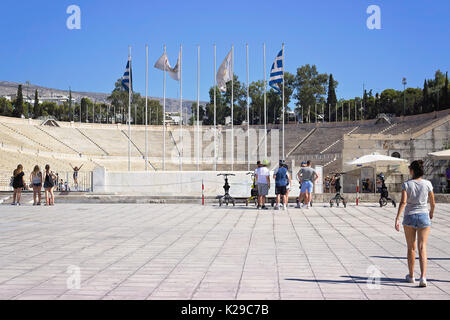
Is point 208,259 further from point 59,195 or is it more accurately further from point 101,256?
point 59,195

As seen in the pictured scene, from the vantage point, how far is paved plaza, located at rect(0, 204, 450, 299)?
6367mm

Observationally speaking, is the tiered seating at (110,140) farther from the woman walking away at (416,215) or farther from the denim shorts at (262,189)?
the woman walking away at (416,215)

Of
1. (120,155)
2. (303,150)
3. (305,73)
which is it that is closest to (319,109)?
(305,73)

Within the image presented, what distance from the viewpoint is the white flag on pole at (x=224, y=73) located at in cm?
3262

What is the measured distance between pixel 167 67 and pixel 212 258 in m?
26.2

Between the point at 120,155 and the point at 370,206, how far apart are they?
4902 cm

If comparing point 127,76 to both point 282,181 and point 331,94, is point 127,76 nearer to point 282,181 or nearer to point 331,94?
point 282,181

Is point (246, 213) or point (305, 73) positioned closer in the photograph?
point (246, 213)

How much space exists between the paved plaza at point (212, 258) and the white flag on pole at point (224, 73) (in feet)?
59.8

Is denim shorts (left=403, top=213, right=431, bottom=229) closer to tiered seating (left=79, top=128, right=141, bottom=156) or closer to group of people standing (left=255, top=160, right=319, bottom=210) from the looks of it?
group of people standing (left=255, top=160, right=319, bottom=210)

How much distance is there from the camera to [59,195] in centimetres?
2533

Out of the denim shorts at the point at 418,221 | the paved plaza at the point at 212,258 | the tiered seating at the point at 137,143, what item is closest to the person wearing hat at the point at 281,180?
the paved plaza at the point at 212,258

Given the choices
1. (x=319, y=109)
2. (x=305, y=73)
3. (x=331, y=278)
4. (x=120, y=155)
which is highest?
(x=305, y=73)

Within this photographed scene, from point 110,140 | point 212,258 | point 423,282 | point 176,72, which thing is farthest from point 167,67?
point 110,140
